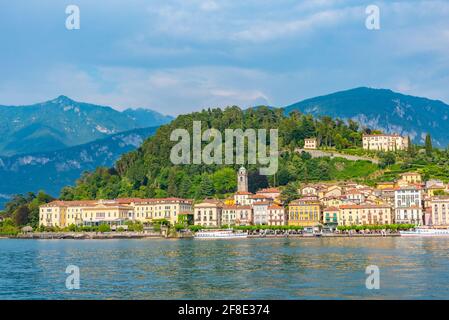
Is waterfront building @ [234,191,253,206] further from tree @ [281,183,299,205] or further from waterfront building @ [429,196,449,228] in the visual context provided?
waterfront building @ [429,196,449,228]

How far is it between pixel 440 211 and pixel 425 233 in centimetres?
547

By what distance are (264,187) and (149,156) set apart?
19.4m

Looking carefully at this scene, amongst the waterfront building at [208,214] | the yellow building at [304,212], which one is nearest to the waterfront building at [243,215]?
the waterfront building at [208,214]

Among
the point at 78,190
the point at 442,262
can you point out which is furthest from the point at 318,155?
the point at 442,262

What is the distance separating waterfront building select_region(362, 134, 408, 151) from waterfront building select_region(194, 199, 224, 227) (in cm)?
2864

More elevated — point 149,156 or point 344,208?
point 149,156

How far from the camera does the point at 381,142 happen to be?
329 feet

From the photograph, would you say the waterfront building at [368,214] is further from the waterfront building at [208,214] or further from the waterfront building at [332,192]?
the waterfront building at [208,214]

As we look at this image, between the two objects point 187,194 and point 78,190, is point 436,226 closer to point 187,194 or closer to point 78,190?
point 187,194

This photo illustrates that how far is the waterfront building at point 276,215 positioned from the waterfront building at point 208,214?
19.5 ft

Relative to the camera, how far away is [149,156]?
336 feet

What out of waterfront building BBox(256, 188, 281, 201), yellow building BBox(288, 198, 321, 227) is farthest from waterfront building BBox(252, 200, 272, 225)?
yellow building BBox(288, 198, 321, 227)

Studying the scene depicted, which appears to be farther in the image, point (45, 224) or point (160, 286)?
point (45, 224)

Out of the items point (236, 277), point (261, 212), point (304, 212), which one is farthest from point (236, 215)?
point (236, 277)
